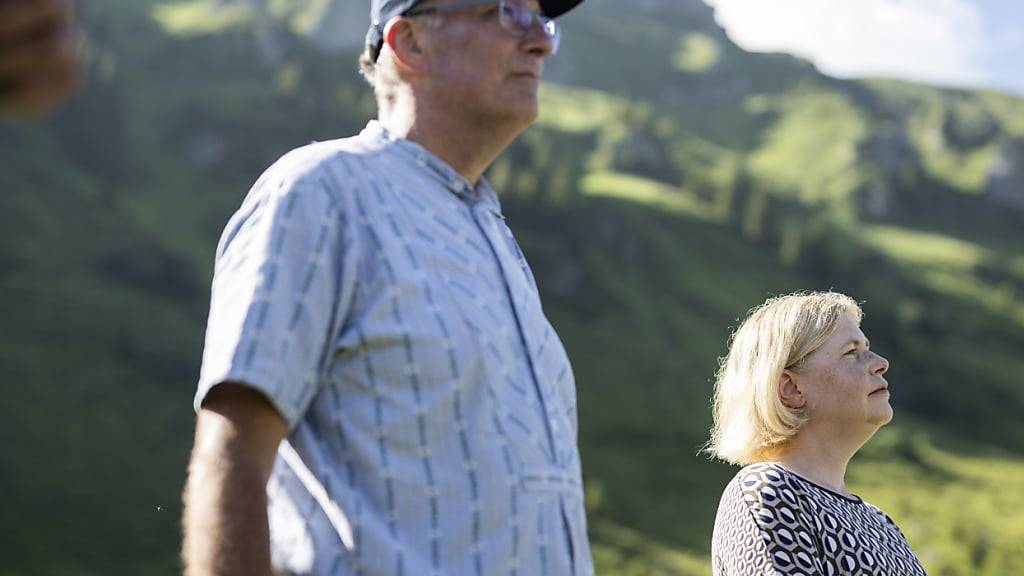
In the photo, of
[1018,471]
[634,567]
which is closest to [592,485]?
[634,567]

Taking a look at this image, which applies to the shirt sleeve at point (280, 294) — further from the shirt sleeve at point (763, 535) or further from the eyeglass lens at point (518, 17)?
the shirt sleeve at point (763, 535)

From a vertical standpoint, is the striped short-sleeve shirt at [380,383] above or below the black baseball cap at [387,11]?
below

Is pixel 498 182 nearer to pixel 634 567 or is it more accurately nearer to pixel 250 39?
pixel 250 39

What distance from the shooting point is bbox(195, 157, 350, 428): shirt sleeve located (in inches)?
120

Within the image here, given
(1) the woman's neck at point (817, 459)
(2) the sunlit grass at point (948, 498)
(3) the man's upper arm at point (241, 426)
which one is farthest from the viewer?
(2) the sunlit grass at point (948, 498)

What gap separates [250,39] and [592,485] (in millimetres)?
109475

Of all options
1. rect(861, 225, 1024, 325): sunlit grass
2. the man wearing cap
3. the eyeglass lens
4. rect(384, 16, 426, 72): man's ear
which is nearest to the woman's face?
the man wearing cap

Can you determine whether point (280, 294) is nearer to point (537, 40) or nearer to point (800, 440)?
point (537, 40)

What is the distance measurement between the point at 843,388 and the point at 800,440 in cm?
32

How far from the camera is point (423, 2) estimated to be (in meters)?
4.01

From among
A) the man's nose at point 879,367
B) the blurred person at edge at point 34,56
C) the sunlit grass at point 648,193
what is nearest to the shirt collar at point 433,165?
the blurred person at edge at point 34,56

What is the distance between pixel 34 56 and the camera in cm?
148

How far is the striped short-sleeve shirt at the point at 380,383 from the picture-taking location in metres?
3.14

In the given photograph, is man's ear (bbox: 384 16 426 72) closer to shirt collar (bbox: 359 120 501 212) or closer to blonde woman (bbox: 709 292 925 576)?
shirt collar (bbox: 359 120 501 212)
